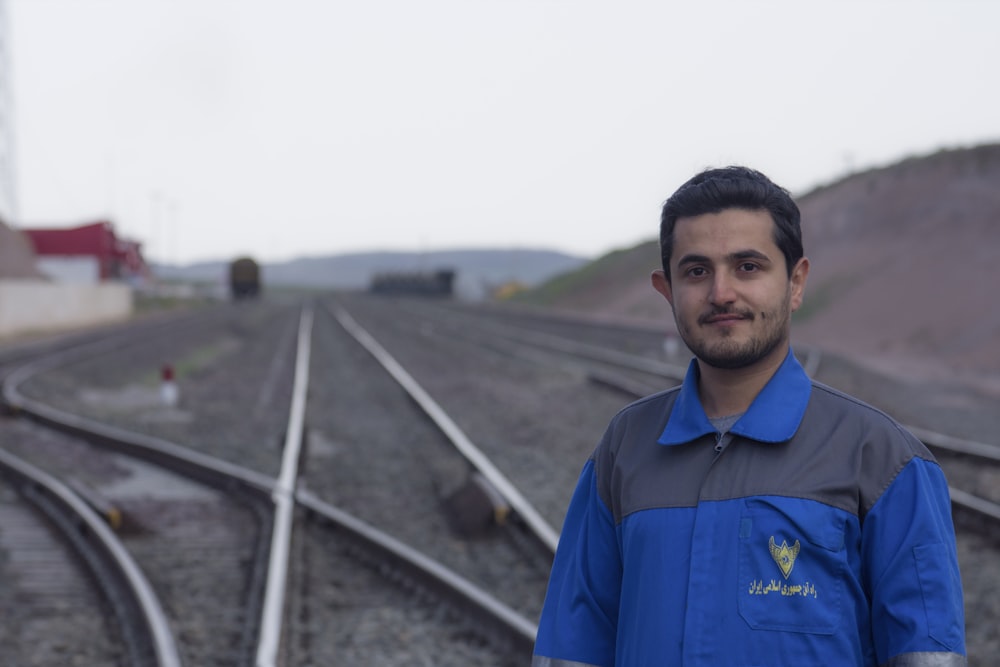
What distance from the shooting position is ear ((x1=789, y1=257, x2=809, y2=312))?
211cm

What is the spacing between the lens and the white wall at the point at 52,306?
32.3 meters

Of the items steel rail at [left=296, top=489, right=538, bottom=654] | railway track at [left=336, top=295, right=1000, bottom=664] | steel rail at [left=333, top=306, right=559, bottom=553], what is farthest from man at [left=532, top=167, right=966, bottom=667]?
railway track at [left=336, top=295, right=1000, bottom=664]

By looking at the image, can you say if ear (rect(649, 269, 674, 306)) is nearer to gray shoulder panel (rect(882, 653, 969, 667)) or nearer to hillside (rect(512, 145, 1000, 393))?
gray shoulder panel (rect(882, 653, 969, 667))

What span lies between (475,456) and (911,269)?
27139 mm

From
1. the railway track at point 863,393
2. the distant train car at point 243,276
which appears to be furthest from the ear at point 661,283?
the distant train car at point 243,276

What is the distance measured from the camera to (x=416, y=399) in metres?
15.1

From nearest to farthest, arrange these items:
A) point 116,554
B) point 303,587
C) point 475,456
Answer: point 303,587
point 116,554
point 475,456

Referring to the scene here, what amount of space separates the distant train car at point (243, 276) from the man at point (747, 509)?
75.7m

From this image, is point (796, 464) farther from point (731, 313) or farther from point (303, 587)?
point (303, 587)

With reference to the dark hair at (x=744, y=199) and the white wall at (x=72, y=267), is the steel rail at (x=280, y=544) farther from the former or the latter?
the white wall at (x=72, y=267)

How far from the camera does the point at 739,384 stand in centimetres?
205

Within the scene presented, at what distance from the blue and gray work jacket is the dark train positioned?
296 ft

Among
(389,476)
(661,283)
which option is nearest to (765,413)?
(661,283)

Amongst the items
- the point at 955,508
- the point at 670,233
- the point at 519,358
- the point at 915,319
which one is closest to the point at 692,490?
the point at 670,233
